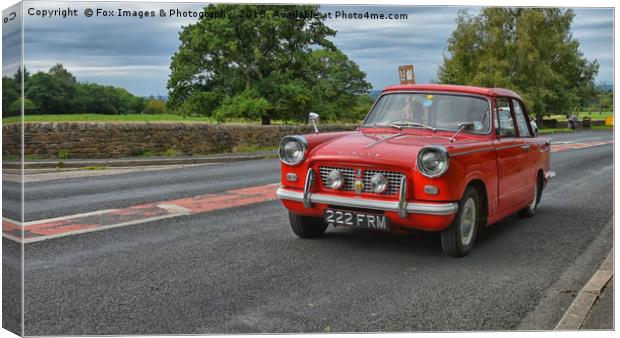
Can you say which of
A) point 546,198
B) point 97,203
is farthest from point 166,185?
point 546,198

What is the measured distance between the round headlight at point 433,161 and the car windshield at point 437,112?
1.00 m

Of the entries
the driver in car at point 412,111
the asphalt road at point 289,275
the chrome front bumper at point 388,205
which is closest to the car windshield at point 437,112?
the driver in car at point 412,111

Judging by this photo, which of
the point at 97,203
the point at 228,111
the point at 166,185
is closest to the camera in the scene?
the point at 228,111

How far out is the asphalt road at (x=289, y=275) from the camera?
3.93 meters

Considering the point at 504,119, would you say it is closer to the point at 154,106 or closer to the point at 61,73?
the point at 154,106

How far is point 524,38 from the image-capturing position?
5215mm

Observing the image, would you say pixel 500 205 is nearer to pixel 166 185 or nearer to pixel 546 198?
pixel 546 198

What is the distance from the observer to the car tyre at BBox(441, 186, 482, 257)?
5453 mm

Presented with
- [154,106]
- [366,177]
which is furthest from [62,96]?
[366,177]

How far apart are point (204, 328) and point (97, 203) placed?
16.2 feet

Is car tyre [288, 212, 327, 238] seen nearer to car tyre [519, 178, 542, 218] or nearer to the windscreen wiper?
the windscreen wiper

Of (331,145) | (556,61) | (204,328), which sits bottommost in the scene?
(204,328)

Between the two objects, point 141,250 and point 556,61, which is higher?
point 556,61

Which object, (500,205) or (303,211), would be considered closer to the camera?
(303,211)
